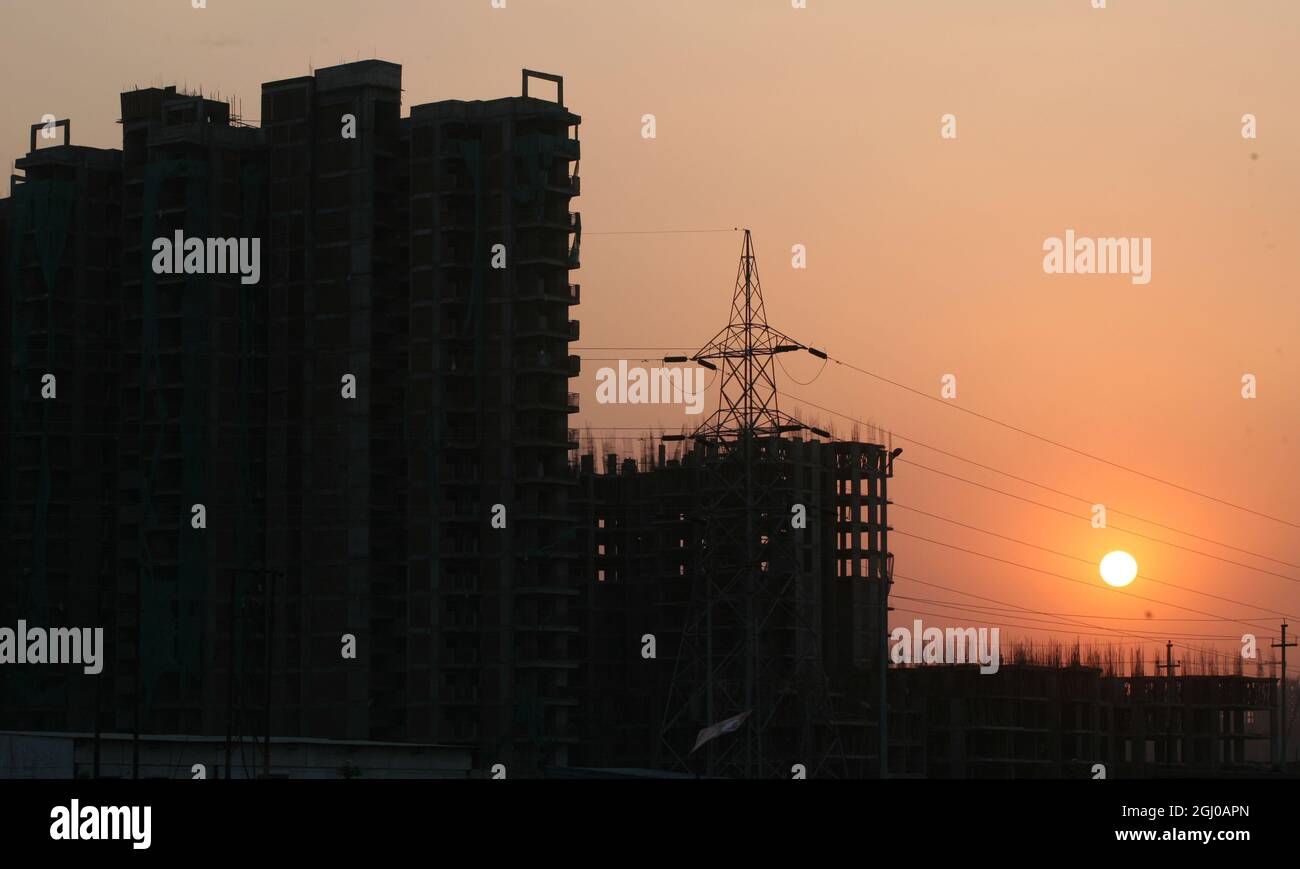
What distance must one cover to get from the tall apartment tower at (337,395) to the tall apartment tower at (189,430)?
2471mm

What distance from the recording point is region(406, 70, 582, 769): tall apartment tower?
118625mm

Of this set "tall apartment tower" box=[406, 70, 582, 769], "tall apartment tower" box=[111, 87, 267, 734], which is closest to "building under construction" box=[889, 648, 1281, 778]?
"tall apartment tower" box=[406, 70, 582, 769]

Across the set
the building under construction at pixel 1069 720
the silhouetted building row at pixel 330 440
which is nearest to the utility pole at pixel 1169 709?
the building under construction at pixel 1069 720

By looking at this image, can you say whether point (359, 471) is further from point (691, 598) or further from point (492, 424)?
point (691, 598)

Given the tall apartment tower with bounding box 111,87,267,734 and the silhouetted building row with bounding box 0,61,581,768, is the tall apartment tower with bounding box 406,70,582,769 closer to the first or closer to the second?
the silhouetted building row with bounding box 0,61,581,768

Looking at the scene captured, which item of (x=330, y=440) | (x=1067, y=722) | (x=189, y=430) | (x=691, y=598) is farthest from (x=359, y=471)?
(x=1067, y=722)

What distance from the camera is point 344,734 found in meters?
118

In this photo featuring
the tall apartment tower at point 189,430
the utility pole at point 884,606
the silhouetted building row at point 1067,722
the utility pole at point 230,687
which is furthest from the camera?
the silhouetted building row at point 1067,722

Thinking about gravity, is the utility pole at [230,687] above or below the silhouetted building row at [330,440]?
below

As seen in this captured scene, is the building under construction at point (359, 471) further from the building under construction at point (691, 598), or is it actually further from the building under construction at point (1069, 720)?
the building under construction at point (1069, 720)

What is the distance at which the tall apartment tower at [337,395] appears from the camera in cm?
12100

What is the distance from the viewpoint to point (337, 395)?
124312 mm

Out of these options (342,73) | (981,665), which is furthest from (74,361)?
(981,665)

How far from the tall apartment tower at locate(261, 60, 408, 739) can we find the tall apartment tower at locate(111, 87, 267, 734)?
247 centimetres
